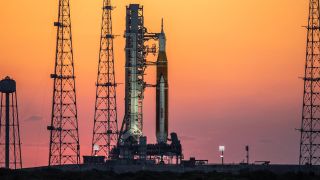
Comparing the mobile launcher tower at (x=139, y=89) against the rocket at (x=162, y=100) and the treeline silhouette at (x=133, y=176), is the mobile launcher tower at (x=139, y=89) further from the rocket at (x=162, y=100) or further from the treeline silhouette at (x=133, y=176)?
the treeline silhouette at (x=133, y=176)

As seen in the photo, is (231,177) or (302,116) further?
(302,116)

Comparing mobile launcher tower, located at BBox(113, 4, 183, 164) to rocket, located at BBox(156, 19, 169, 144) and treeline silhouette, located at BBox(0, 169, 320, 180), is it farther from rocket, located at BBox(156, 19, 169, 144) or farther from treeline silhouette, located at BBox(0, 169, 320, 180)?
treeline silhouette, located at BBox(0, 169, 320, 180)

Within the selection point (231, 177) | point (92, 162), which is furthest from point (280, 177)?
point (92, 162)

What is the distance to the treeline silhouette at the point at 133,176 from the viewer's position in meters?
157

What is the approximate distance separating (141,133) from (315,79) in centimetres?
2620

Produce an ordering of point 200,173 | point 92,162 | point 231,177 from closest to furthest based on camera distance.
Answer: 1. point 231,177
2. point 200,173
3. point 92,162

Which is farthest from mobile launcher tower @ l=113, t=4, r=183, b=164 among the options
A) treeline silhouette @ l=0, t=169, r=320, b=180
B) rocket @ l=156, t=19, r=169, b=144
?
treeline silhouette @ l=0, t=169, r=320, b=180

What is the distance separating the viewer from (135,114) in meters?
195

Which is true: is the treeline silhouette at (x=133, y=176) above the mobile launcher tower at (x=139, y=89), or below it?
below

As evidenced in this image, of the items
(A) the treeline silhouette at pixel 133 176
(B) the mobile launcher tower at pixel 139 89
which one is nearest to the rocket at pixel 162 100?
(B) the mobile launcher tower at pixel 139 89

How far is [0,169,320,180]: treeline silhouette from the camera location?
157 m

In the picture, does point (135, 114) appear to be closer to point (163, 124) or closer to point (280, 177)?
point (163, 124)

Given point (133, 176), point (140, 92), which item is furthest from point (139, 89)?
point (133, 176)

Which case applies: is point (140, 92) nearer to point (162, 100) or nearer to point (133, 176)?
point (162, 100)
